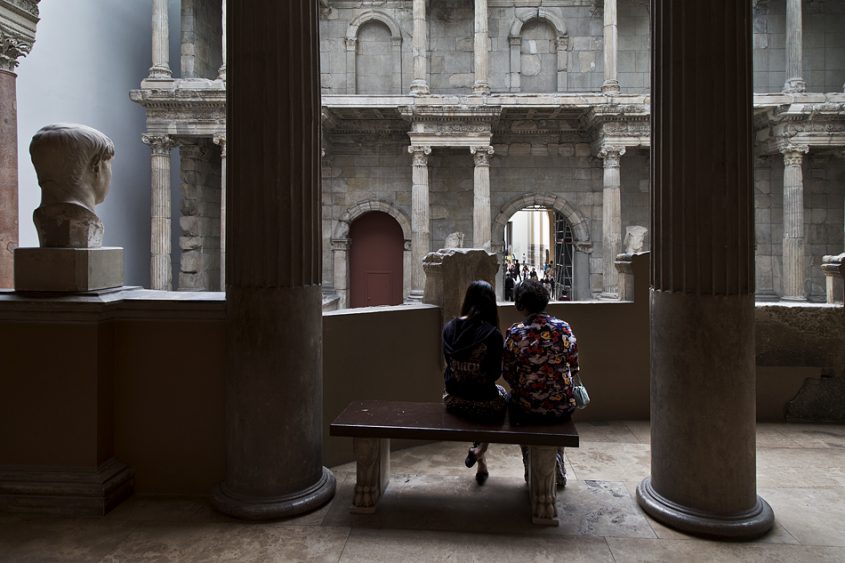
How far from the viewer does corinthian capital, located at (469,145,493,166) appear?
15.0 meters

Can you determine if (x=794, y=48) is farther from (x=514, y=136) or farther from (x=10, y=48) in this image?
(x=10, y=48)

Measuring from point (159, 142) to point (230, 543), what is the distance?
14068 millimetres

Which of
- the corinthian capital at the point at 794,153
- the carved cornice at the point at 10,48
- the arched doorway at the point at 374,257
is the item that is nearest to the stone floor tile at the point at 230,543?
the carved cornice at the point at 10,48

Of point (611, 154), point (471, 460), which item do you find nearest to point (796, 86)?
point (611, 154)

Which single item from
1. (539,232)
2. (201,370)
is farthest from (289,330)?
(539,232)

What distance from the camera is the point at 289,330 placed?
3.65m

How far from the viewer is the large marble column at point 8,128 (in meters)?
7.66

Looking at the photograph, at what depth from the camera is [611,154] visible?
15016mm

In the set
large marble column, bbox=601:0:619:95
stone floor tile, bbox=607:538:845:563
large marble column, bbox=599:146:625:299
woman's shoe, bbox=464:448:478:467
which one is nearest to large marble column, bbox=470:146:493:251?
large marble column, bbox=599:146:625:299

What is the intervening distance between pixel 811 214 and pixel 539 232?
53.1 ft

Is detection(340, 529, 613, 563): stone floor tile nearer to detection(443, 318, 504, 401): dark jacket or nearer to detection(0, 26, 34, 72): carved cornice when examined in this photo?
detection(443, 318, 504, 401): dark jacket

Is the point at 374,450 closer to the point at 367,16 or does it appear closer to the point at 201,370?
the point at 201,370

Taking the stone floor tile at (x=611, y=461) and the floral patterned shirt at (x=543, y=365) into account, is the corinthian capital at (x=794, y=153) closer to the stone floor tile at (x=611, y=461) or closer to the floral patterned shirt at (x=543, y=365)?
the stone floor tile at (x=611, y=461)

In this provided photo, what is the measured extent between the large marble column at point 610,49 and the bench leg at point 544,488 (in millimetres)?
13509
